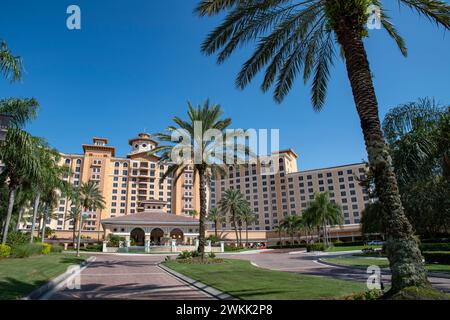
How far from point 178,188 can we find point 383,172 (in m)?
116

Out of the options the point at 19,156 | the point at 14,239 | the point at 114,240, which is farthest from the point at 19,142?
the point at 114,240

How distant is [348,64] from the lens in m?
8.66

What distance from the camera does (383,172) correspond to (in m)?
7.43

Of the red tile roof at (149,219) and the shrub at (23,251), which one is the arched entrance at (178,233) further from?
the shrub at (23,251)

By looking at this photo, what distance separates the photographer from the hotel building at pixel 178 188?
109812 mm

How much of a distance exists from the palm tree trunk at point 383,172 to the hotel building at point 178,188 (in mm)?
95533

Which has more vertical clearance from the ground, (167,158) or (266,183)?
(266,183)

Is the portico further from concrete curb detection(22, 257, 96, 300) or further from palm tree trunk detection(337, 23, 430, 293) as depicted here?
palm tree trunk detection(337, 23, 430, 293)

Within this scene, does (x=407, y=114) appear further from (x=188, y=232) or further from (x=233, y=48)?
(x=188, y=232)

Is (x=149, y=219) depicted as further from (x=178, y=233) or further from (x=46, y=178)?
(x=46, y=178)

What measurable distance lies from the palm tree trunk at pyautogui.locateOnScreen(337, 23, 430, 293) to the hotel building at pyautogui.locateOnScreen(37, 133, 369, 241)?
95.5 metres

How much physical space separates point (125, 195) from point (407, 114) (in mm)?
108753
